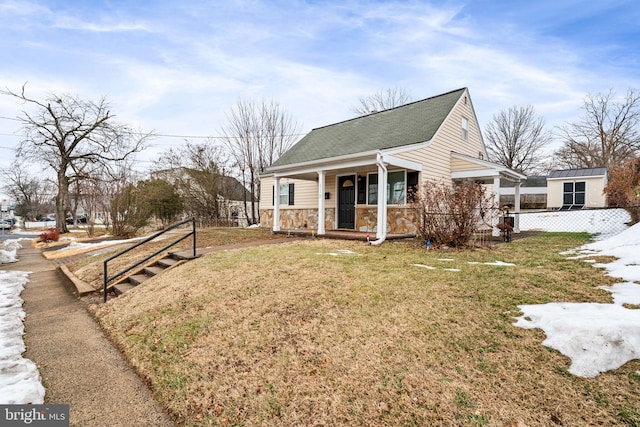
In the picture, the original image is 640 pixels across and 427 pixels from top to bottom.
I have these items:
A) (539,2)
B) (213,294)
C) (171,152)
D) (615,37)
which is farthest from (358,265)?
(171,152)

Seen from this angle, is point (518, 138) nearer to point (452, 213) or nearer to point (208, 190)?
point (452, 213)

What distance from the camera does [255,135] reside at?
2158cm

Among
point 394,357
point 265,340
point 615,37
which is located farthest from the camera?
point 615,37

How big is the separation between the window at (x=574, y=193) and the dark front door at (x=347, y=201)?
722 inches

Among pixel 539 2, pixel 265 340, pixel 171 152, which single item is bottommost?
pixel 265 340

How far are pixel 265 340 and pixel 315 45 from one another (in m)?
12.6

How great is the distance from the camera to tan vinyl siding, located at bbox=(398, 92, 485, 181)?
10523mm

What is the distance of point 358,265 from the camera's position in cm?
588

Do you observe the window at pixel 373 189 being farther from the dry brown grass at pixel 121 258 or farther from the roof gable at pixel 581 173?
the roof gable at pixel 581 173

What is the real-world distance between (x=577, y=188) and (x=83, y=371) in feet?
88.7

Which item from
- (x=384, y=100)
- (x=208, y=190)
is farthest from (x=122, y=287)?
(x=384, y=100)

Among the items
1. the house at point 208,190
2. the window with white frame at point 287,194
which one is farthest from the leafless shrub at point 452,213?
the house at point 208,190

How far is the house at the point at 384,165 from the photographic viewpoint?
33.0 ft

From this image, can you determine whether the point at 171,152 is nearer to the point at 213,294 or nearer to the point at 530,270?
the point at 213,294
